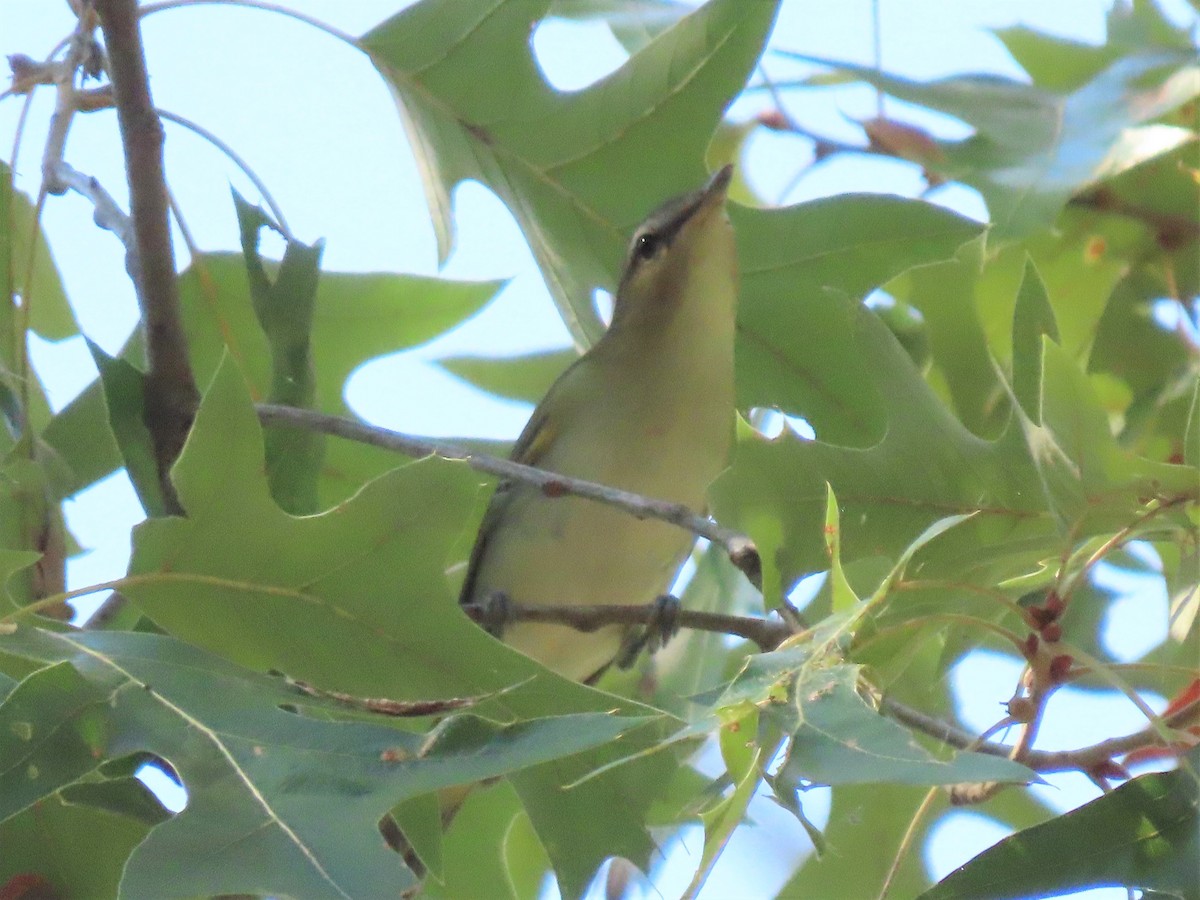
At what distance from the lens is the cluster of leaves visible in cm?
199

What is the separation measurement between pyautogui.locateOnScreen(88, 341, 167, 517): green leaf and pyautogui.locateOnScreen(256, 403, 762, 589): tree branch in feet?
0.87

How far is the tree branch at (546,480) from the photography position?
2.33 metres

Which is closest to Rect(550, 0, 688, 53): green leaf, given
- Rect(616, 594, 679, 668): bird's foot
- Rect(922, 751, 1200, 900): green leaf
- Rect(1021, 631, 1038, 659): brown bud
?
Rect(616, 594, 679, 668): bird's foot

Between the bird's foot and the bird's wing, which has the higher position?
the bird's wing

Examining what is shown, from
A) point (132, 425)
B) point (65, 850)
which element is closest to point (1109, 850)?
point (65, 850)

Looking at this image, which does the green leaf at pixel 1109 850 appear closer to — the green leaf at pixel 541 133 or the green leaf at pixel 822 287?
the green leaf at pixel 822 287

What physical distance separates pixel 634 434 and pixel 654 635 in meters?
0.54

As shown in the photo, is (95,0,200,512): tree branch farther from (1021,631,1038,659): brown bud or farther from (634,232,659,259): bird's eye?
(1021,631,1038,659): brown bud

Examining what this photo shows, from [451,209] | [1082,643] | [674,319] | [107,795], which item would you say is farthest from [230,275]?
[1082,643]

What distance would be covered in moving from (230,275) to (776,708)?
7.64 ft

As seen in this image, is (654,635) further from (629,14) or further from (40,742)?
(40,742)

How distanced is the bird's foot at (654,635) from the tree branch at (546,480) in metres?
0.43

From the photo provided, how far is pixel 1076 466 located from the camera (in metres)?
2.23

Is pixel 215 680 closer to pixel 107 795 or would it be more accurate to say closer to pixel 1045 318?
pixel 107 795
